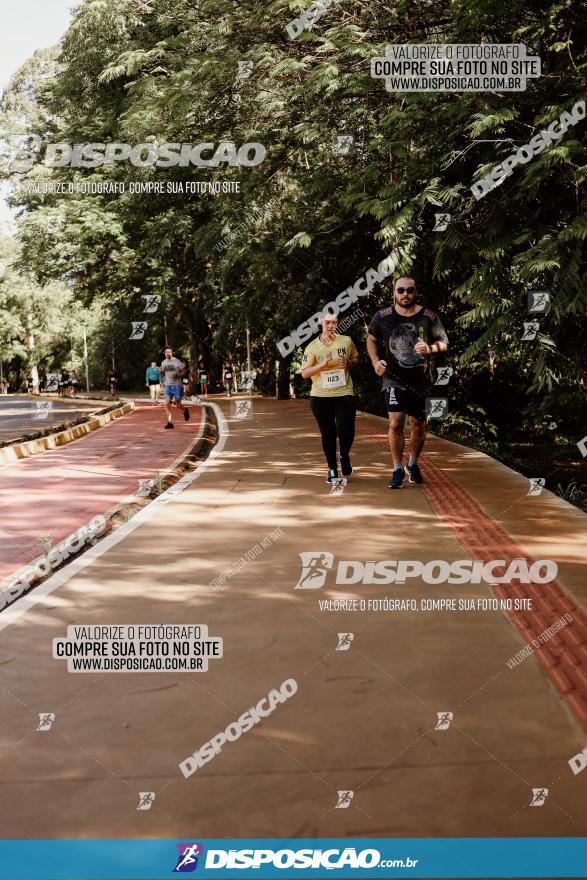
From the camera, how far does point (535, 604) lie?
5.66 m

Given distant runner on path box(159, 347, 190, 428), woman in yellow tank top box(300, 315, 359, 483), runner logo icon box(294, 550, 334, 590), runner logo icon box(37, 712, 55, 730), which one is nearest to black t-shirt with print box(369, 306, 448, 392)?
woman in yellow tank top box(300, 315, 359, 483)

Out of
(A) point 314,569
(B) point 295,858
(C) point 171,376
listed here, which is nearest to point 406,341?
(A) point 314,569

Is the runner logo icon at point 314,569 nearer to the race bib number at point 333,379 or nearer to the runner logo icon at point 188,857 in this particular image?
the runner logo icon at point 188,857

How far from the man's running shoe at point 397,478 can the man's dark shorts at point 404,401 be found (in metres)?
0.68

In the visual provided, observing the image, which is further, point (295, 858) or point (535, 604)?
point (535, 604)

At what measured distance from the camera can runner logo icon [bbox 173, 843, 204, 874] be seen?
9.97 feet

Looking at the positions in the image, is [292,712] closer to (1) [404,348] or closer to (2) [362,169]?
(1) [404,348]

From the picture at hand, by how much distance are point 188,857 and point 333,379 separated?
7.37m

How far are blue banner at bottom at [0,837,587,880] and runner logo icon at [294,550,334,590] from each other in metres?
3.04

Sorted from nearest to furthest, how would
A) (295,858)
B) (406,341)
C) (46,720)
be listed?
(295,858)
(46,720)
(406,341)

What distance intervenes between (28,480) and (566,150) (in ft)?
27.1

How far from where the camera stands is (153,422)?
26.4 meters

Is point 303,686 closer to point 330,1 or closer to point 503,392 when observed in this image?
point 330,1

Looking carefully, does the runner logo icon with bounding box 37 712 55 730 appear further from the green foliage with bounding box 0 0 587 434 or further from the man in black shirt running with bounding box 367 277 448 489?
the green foliage with bounding box 0 0 587 434
